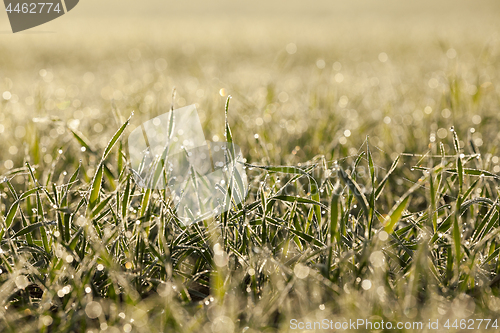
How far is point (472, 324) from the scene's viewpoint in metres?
0.81

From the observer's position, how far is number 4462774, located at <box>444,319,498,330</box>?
0.79 m

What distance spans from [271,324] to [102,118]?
192 centimetres

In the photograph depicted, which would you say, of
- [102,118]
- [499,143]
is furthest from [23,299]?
[499,143]

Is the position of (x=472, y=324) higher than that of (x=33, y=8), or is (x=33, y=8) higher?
(x=33, y=8)

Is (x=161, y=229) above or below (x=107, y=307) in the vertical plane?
above

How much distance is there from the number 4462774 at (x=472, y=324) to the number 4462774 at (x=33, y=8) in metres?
2.56

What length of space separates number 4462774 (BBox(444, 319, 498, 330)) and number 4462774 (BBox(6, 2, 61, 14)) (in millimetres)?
2559

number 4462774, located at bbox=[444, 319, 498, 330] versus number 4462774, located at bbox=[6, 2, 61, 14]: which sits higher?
number 4462774, located at bbox=[6, 2, 61, 14]

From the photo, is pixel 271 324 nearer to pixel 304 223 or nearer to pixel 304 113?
pixel 304 223

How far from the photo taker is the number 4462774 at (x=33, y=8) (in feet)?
7.60

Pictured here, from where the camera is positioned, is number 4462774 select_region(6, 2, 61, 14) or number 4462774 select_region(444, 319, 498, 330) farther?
number 4462774 select_region(6, 2, 61, 14)

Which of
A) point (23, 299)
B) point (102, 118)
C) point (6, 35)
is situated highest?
point (6, 35)

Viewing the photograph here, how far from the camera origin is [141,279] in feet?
3.25

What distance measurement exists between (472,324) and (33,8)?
264cm
